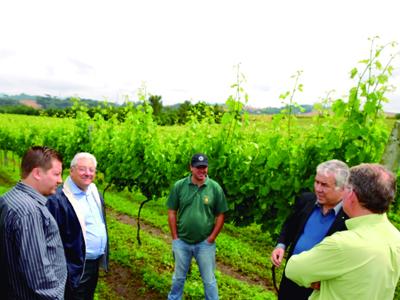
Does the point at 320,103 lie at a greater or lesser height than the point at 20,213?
greater

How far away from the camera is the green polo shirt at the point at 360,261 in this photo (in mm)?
1866

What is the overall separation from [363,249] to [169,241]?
6.88 metres

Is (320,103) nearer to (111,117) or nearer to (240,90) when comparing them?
(240,90)

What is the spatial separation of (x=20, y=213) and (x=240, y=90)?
3808 millimetres

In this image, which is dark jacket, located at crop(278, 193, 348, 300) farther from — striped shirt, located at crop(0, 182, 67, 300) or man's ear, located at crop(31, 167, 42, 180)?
man's ear, located at crop(31, 167, 42, 180)

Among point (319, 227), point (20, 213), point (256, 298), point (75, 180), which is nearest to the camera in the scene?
point (20, 213)

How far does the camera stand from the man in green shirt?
1871 mm

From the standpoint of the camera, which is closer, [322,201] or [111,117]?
[322,201]

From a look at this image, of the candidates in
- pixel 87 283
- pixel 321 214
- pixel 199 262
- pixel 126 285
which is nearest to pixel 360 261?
pixel 321 214

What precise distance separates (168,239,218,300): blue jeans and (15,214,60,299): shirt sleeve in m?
2.08

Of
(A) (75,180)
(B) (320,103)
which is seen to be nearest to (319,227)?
(B) (320,103)

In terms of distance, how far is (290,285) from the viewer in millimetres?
3117

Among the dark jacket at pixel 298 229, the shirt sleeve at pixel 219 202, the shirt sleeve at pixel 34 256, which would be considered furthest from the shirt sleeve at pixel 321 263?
the shirt sleeve at pixel 219 202

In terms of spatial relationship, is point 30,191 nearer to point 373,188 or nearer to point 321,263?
point 321,263
